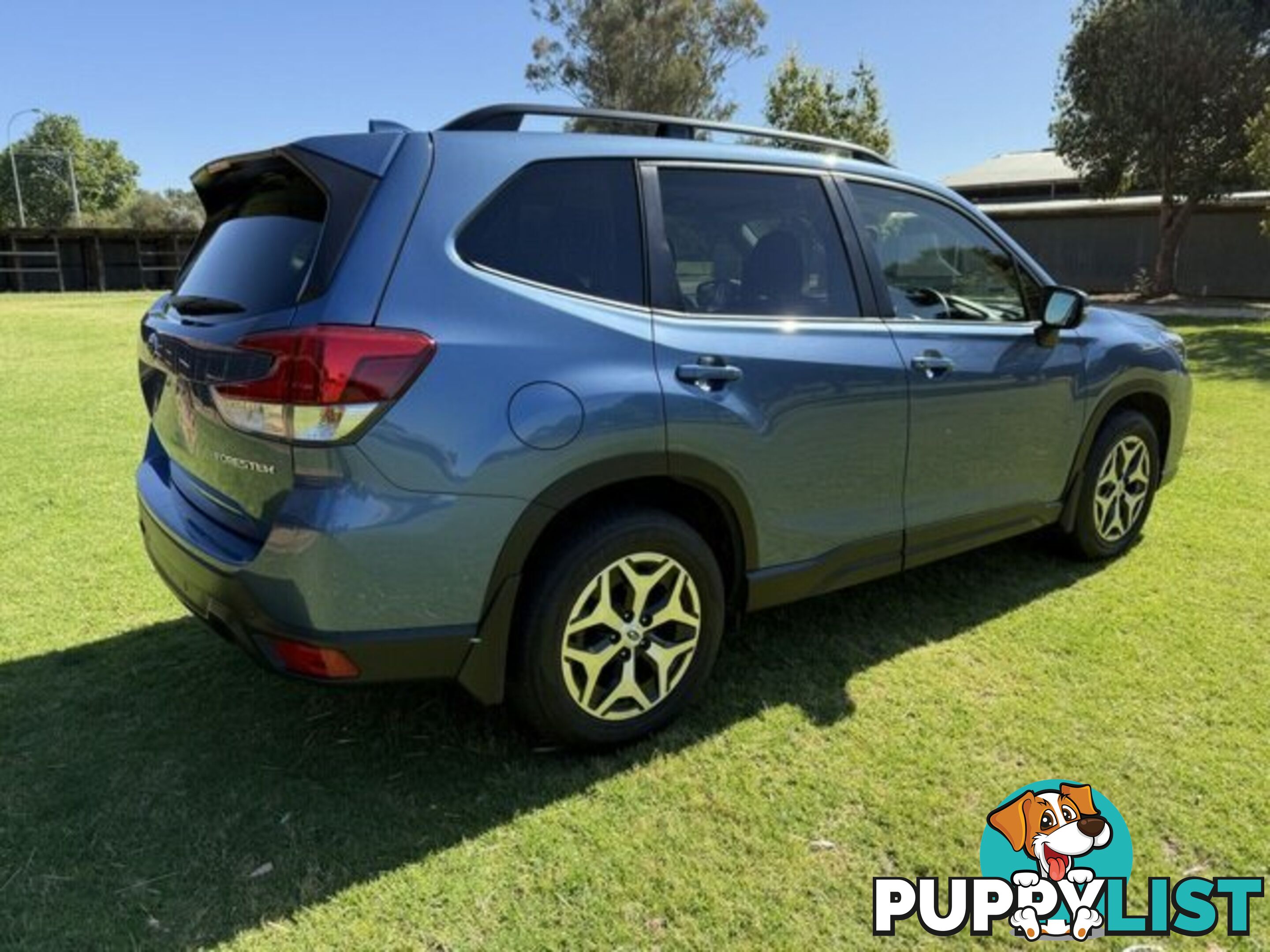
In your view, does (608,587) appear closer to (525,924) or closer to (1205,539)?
(525,924)

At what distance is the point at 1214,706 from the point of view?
10.5ft

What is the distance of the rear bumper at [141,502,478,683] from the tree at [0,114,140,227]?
4030 inches

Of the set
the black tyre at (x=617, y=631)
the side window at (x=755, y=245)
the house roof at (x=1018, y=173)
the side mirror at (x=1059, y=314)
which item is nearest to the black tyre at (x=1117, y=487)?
the side mirror at (x=1059, y=314)

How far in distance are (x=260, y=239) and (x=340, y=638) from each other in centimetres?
122

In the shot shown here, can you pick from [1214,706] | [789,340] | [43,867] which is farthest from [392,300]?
[1214,706]

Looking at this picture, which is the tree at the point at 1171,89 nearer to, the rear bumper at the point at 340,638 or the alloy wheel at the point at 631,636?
the alloy wheel at the point at 631,636

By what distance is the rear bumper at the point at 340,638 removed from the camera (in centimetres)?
240

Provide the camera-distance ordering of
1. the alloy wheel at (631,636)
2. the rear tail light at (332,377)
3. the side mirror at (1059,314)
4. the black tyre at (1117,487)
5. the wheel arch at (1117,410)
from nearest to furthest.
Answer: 1. the rear tail light at (332,377)
2. the alloy wheel at (631,636)
3. the side mirror at (1059,314)
4. the wheel arch at (1117,410)
5. the black tyre at (1117,487)

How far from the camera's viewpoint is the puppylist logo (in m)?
2.29

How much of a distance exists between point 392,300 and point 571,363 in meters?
0.50

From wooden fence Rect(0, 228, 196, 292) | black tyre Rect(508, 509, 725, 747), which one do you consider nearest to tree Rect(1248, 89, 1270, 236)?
black tyre Rect(508, 509, 725, 747)

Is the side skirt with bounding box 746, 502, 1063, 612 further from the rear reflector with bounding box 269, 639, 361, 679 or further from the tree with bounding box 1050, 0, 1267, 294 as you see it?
the tree with bounding box 1050, 0, 1267, 294

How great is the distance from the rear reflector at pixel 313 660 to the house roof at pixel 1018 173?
36943 mm

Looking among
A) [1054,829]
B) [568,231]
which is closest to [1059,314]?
[1054,829]
